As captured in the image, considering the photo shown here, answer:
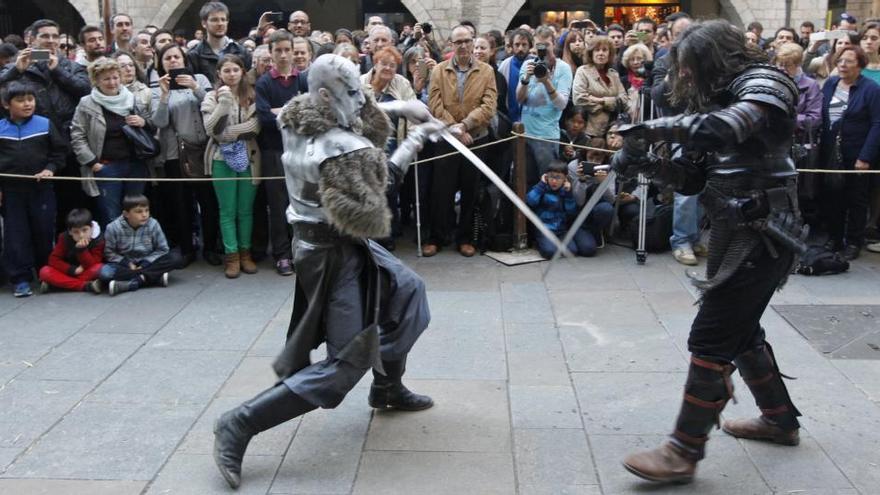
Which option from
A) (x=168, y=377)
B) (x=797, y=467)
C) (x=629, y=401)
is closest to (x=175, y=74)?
(x=168, y=377)

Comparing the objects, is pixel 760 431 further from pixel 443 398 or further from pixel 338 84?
pixel 338 84

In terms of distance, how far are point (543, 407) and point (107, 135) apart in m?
4.69

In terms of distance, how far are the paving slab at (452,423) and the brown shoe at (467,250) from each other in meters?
3.15

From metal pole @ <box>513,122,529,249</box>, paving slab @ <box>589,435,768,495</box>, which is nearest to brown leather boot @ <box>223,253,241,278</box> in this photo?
metal pole @ <box>513,122,529,249</box>

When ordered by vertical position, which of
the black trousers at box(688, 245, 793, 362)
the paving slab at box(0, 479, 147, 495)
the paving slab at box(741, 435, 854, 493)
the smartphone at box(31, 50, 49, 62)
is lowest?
the paving slab at box(741, 435, 854, 493)

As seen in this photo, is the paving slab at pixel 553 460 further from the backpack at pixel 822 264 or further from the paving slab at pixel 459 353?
the backpack at pixel 822 264

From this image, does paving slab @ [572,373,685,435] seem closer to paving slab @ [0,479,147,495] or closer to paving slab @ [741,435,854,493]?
paving slab @ [741,435,854,493]

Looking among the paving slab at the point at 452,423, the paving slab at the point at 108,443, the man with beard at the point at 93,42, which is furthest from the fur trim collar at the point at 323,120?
the man with beard at the point at 93,42

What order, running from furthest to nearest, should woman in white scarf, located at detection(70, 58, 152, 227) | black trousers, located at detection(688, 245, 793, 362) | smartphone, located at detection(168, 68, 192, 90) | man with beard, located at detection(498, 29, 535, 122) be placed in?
man with beard, located at detection(498, 29, 535, 122)
smartphone, located at detection(168, 68, 192, 90)
woman in white scarf, located at detection(70, 58, 152, 227)
black trousers, located at detection(688, 245, 793, 362)

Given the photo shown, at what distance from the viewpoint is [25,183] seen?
23.9 ft

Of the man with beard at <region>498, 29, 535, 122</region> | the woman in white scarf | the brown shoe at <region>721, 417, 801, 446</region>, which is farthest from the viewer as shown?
the man with beard at <region>498, 29, 535, 122</region>

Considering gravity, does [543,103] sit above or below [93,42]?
below

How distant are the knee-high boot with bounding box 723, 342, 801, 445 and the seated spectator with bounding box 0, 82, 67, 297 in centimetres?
546

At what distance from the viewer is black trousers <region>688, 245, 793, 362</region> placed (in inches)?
151
